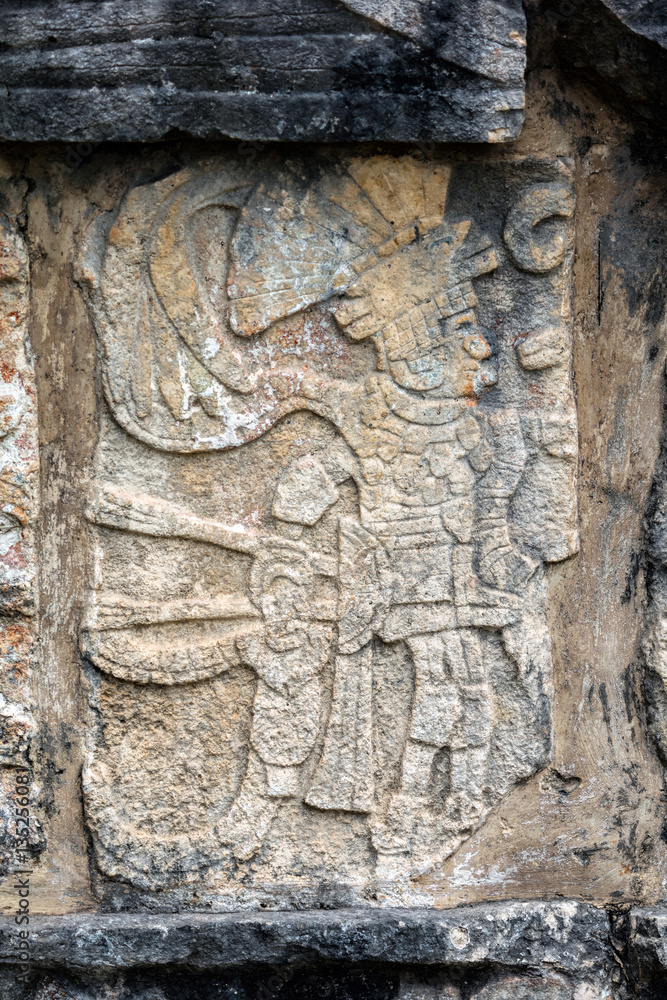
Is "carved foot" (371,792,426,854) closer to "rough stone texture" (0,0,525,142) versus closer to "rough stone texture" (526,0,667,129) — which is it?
"rough stone texture" (0,0,525,142)

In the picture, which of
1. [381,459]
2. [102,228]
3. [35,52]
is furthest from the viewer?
[381,459]

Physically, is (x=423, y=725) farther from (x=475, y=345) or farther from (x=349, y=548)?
(x=475, y=345)

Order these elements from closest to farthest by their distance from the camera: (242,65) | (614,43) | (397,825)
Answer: (242,65), (614,43), (397,825)

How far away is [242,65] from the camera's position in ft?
7.67

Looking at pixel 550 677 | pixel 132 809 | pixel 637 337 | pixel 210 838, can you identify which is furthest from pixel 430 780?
pixel 637 337

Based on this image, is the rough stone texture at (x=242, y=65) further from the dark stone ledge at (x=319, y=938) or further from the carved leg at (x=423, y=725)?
the dark stone ledge at (x=319, y=938)

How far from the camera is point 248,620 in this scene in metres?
2.77

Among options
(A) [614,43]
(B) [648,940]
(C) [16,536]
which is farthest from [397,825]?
(A) [614,43]

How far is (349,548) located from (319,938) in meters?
1.06

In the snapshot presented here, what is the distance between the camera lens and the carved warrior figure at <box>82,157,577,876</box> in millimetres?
2602

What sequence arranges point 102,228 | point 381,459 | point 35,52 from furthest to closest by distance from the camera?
point 381,459, point 102,228, point 35,52

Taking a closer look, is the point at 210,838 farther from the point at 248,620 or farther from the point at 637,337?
the point at 637,337

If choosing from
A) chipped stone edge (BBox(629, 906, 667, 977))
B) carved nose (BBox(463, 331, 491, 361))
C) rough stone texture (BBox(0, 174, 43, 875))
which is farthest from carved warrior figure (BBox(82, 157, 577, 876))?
chipped stone edge (BBox(629, 906, 667, 977))

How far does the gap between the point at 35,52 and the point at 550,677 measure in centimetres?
212
